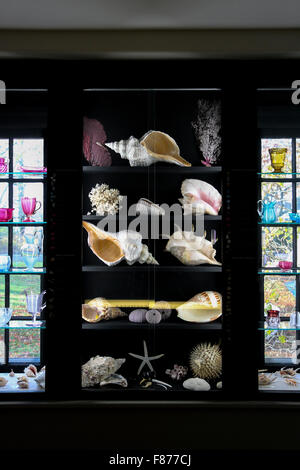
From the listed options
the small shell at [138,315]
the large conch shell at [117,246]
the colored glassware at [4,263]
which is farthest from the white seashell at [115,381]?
the colored glassware at [4,263]

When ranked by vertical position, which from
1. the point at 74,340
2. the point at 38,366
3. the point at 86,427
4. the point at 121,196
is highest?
the point at 121,196

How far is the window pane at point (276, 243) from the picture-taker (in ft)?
8.17

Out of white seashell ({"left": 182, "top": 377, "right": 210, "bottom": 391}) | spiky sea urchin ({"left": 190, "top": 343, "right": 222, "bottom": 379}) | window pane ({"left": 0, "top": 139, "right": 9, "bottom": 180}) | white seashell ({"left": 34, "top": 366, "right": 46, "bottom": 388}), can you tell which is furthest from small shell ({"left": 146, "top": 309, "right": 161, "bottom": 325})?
window pane ({"left": 0, "top": 139, "right": 9, "bottom": 180})

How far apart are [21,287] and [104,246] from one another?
2.22 ft

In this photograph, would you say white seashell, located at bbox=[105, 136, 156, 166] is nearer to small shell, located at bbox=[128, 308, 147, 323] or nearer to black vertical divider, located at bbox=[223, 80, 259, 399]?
black vertical divider, located at bbox=[223, 80, 259, 399]

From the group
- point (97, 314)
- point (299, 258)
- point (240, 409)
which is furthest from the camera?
point (299, 258)

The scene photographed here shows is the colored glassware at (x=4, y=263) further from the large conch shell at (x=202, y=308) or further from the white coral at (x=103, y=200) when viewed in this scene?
the large conch shell at (x=202, y=308)

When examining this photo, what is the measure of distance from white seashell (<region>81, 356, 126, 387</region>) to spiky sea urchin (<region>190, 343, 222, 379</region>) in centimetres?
47

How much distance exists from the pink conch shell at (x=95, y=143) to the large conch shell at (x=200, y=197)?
52 cm

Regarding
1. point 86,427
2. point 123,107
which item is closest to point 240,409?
point 86,427

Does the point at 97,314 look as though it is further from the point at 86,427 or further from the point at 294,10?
the point at 294,10

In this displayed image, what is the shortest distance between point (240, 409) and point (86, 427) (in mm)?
899

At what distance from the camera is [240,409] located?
7.21ft

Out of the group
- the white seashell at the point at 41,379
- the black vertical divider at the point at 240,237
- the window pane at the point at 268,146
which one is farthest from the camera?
the window pane at the point at 268,146
